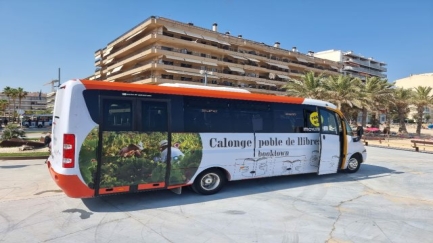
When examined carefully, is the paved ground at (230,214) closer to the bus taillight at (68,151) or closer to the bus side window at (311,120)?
the bus taillight at (68,151)

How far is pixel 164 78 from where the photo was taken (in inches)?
1737

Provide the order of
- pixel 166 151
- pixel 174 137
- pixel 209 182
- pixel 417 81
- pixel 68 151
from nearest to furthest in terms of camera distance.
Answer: pixel 68 151 < pixel 166 151 < pixel 174 137 < pixel 209 182 < pixel 417 81

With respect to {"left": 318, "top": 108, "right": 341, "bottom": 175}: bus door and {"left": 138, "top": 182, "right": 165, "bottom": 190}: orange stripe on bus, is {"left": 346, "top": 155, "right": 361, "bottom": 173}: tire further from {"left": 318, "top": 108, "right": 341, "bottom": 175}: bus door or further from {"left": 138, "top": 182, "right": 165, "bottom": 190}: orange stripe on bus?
{"left": 138, "top": 182, "right": 165, "bottom": 190}: orange stripe on bus

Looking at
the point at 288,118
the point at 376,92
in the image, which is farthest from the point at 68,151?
the point at 376,92

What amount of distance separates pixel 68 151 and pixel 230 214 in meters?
3.38

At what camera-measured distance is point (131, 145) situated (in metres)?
5.85

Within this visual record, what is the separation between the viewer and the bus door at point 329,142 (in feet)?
29.1

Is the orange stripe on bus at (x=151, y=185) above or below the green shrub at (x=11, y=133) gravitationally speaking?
Answer: below

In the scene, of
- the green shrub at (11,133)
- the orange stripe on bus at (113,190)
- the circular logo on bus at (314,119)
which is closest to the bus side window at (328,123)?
the circular logo on bus at (314,119)

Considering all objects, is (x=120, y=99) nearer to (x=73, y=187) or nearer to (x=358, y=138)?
(x=73, y=187)

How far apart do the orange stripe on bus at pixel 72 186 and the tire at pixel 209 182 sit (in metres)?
2.45

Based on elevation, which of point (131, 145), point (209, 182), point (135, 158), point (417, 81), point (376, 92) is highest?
point (417, 81)

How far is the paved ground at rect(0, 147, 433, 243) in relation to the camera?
184 inches

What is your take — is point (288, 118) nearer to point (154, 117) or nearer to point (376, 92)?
point (154, 117)
